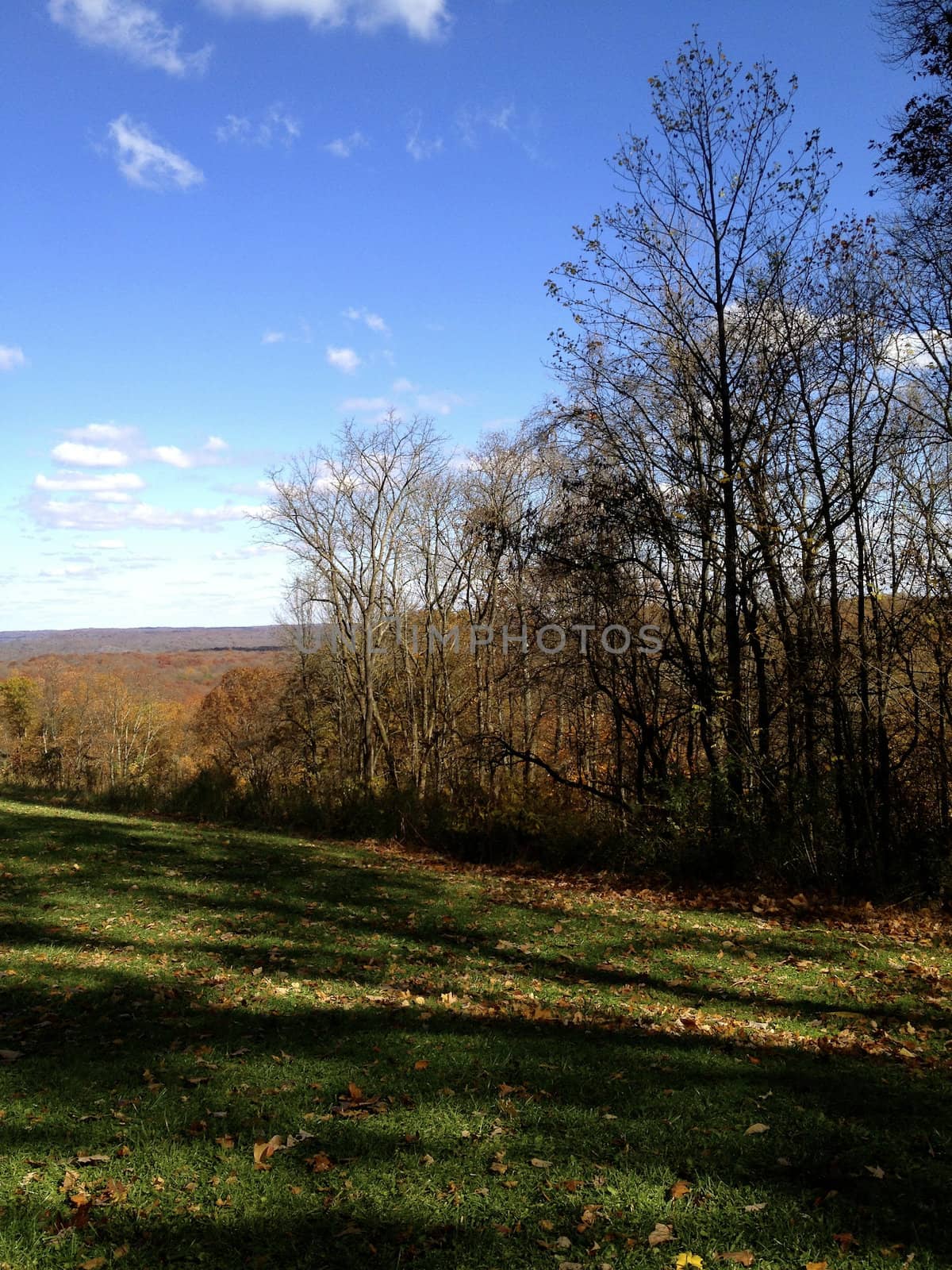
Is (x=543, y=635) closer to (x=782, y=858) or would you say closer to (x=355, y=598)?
(x=782, y=858)

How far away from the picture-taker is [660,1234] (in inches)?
119

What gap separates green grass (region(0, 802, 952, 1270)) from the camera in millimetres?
3012

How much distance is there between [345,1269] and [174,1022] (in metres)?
2.45

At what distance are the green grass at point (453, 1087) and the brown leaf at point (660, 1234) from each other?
2 centimetres

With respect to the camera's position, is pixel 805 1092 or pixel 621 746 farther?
pixel 621 746

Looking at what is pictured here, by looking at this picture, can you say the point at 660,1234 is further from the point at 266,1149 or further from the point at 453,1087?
the point at 266,1149

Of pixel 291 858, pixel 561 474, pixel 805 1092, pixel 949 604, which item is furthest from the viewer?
pixel 561 474

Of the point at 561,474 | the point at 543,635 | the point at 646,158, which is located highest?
the point at 646,158

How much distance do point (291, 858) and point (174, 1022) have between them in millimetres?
5476

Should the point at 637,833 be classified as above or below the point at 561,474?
below

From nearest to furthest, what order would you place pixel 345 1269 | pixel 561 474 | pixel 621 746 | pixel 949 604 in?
pixel 345 1269 → pixel 949 604 → pixel 561 474 → pixel 621 746

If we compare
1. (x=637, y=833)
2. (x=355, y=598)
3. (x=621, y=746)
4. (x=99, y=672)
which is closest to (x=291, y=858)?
(x=637, y=833)

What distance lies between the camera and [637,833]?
11.1 meters

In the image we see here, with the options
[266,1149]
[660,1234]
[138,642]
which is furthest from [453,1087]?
Result: [138,642]
